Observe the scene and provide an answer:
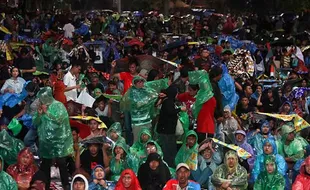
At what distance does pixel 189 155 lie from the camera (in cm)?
1273

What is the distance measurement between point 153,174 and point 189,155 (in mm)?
1267

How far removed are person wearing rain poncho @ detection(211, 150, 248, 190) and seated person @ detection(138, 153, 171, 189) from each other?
2.02 ft

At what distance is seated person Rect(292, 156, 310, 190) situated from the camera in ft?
38.2

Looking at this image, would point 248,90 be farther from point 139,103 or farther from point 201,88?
point 139,103

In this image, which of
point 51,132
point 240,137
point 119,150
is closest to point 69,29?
point 240,137

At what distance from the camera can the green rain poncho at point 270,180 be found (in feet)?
38.9

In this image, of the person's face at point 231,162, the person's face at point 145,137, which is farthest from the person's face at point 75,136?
the person's face at point 231,162

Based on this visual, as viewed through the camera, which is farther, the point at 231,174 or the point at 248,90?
the point at 248,90

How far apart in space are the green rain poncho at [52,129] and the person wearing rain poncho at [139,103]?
1.85m

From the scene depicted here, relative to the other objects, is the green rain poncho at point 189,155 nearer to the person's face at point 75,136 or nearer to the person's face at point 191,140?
the person's face at point 191,140

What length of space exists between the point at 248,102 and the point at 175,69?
158 cm

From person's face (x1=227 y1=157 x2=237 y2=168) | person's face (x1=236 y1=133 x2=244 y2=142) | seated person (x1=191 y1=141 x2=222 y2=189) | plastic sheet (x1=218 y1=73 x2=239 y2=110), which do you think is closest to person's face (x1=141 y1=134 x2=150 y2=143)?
seated person (x1=191 y1=141 x2=222 y2=189)

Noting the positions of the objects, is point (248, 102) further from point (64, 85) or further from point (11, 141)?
point (11, 141)

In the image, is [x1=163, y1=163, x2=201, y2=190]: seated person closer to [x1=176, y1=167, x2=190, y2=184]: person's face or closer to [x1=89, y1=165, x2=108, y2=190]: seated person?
[x1=176, y1=167, x2=190, y2=184]: person's face
